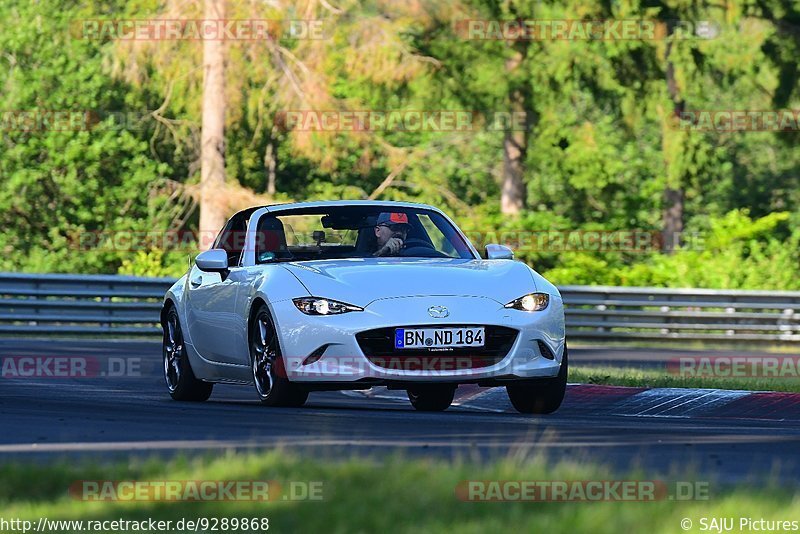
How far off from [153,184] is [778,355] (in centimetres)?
2089

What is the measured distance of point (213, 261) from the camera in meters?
12.7

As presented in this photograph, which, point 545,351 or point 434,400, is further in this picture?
point 434,400

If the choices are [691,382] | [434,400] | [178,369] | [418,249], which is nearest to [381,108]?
[691,382]

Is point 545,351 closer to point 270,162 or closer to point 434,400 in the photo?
point 434,400

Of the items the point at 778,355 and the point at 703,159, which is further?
the point at 703,159

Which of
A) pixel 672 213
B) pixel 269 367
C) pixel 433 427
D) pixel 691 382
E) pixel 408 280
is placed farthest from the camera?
pixel 672 213

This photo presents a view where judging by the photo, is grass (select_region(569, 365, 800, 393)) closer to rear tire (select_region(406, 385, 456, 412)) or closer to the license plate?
rear tire (select_region(406, 385, 456, 412))

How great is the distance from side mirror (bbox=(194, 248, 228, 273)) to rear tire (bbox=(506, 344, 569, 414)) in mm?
2223

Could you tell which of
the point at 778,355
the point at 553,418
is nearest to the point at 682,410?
the point at 553,418

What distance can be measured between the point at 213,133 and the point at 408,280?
79.0 ft

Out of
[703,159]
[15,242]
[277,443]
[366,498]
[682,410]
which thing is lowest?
[15,242]

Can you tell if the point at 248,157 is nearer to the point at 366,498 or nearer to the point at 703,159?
the point at 703,159

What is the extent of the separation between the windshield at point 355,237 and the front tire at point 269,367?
0.80m

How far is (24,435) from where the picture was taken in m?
9.48
